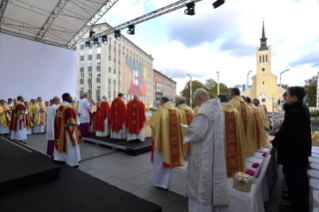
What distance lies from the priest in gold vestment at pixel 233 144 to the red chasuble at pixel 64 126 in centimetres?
376

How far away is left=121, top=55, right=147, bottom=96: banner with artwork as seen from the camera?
3891 centimetres

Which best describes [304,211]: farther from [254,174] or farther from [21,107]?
[21,107]

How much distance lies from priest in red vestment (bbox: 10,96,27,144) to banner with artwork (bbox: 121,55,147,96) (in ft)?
98.1

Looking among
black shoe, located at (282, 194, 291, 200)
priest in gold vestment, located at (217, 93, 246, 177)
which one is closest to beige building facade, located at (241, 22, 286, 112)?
black shoe, located at (282, 194, 291, 200)

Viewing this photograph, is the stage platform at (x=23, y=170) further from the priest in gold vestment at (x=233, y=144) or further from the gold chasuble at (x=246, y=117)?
the gold chasuble at (x=246, y=117)

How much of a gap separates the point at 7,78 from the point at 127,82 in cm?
2982

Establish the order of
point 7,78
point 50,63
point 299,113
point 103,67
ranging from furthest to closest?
1. point 103,67
2. point 50,63
3. point 7,78
4. point 299,113

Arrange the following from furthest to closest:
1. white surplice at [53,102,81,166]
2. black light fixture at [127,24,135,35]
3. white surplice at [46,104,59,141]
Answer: black light fixture at [127,24,135,35] → white surplice at [46,104,59,141] → white surplice at [53,102,81,166]

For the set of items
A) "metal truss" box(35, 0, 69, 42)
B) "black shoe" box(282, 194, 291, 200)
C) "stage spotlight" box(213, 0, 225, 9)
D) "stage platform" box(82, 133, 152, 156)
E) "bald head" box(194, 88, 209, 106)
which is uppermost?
"metal truss" box(35, 0, 69, 42)

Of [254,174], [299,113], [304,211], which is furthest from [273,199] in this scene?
[299,113]

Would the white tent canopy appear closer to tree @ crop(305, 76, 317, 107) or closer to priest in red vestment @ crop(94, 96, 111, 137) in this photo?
priest in red vestment @ crop(94, 96, 111, 137)

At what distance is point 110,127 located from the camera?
28.1 ft

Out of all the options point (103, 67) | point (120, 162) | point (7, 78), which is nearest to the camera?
point (120, 162)

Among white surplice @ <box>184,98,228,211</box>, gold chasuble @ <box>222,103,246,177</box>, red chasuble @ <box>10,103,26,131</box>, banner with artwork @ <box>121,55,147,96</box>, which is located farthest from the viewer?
banner with artwork @ <box>121,55,147,96</box>
